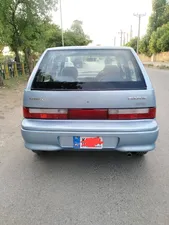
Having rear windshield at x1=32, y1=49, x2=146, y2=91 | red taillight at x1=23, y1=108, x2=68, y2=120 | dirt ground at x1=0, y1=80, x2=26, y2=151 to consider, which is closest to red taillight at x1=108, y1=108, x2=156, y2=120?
rear windshield at x1=32, y1=49, x2=146, y2=91

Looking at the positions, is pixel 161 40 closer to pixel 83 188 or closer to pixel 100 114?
pixel 100 114

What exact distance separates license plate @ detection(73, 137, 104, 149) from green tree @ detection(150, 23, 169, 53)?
34869mm

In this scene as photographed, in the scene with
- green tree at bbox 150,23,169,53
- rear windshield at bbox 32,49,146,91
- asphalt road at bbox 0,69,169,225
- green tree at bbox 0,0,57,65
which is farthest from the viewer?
green tree at bbox 150,23,169,53

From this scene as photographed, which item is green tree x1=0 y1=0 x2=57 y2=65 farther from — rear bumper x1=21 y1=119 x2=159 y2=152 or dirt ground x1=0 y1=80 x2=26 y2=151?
rear bumper x1=21 y1=119 x2=159 y2=152

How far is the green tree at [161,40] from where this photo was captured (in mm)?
34534

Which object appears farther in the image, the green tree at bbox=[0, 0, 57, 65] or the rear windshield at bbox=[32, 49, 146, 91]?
the green tree at bbox=[0, 0, 57, 65]

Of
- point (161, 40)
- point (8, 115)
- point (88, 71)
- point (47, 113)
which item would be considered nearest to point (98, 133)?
point (47, 113)

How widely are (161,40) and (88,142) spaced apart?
3743 cm

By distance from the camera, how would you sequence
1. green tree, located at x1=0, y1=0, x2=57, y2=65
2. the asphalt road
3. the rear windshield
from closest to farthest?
the asphalt road → the rear windshield → green tree, located at x1=0, y1=0, x2=57, y2=65

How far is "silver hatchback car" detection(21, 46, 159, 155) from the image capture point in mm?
2553

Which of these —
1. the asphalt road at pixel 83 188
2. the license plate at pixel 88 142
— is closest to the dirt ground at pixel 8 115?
the asphalt road at pixel 83 188

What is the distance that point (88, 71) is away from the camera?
11.0ft

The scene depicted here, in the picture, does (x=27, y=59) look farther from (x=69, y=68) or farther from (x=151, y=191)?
(x=151, y=191)

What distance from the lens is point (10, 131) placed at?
4602mm
